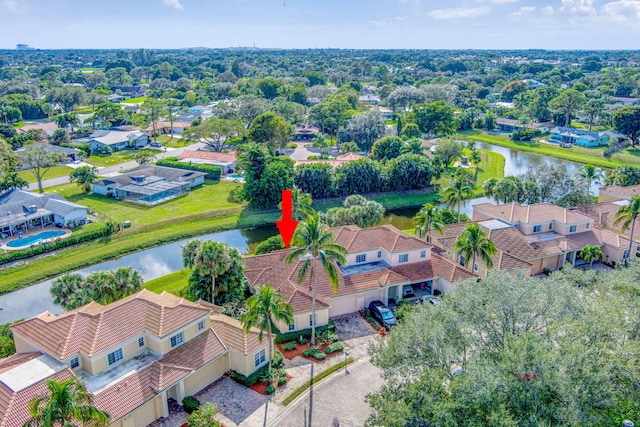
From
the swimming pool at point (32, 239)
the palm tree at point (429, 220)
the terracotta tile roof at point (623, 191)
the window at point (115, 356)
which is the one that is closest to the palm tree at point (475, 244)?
the palm tree at point (429, 220)

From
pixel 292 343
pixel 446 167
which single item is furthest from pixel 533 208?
pixel 446 167

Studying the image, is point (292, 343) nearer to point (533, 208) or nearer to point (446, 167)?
point (533, 208)

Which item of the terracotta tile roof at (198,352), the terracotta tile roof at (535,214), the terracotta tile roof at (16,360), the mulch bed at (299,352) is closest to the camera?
the terracotta tile roof at (16,360)

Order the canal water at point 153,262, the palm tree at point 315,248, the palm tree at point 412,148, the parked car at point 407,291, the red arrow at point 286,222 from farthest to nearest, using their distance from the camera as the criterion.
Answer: the palm tree at point 412,148 < the red arrow at point 286,222 < the canal water at point 153,262 < the parked car at point 407,291 < the palm tree at point 315,248

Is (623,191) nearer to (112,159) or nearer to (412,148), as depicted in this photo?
(412,148)

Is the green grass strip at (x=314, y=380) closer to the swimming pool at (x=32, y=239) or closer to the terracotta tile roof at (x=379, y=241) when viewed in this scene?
the terracotta tile roof at (x=379, y=241)

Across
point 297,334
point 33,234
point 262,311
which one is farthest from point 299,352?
point 33,234

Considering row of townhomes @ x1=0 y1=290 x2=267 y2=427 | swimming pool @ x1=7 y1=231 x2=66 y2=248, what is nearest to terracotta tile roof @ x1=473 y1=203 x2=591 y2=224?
row of townhomes @ x1=0 y1=290 x2=267 y2=427
